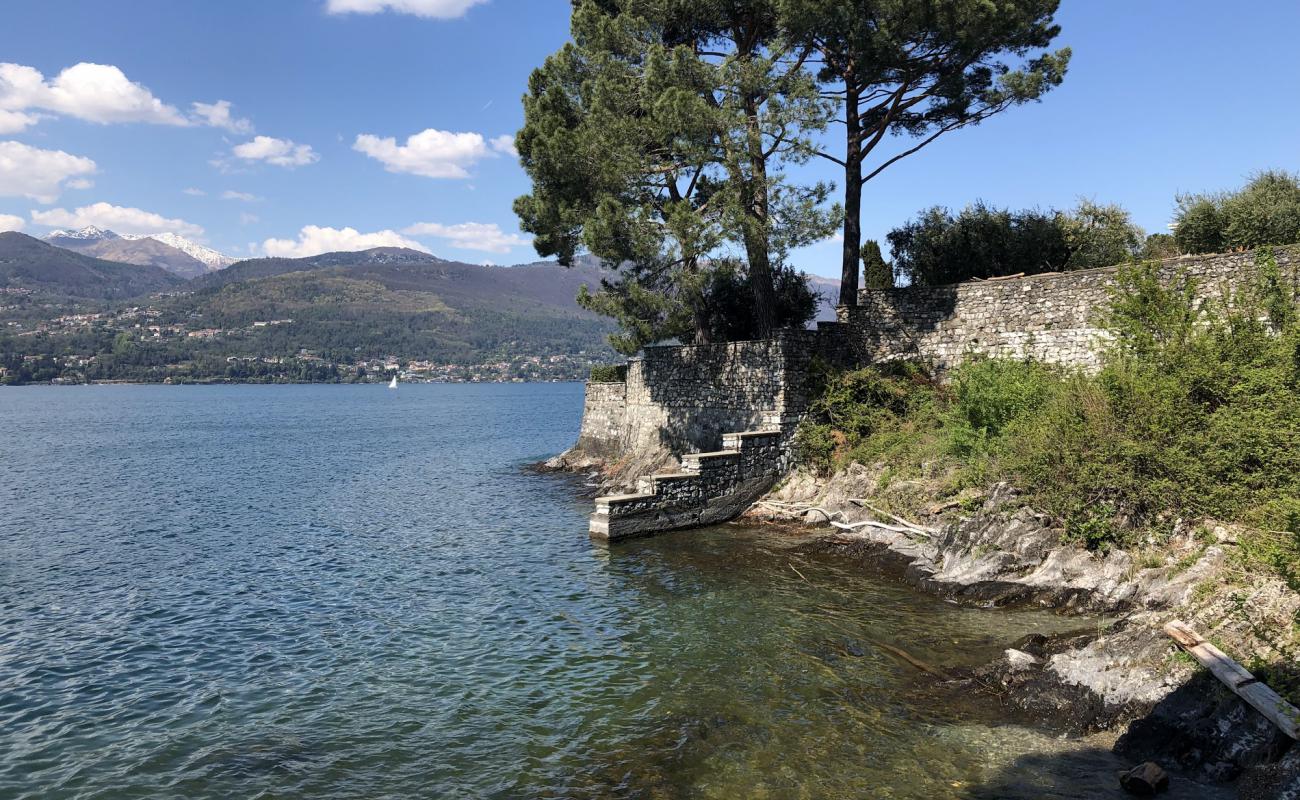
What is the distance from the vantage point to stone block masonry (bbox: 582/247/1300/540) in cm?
2044

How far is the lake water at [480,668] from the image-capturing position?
834cm

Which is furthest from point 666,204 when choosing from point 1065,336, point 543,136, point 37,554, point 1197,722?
point 37,554

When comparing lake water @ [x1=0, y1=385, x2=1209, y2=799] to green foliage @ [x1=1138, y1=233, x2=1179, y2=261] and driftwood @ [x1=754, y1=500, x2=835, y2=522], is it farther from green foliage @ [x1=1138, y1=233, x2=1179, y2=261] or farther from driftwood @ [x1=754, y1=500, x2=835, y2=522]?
green foliage @ [x1=1138, y1=233, x2=1179, y2=261]

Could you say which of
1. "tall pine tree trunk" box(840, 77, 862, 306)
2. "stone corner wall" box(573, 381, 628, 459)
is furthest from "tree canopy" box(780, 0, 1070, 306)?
"stone corner wall" box(573, 381, 628, 459)

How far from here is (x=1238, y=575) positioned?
1033 centimetres

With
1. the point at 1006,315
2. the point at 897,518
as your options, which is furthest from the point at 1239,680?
the point at 1006,315

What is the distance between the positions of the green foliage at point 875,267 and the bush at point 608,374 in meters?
12.9

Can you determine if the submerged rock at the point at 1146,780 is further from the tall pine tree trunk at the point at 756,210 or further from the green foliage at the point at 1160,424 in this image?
the tall pine tree trunk at the point at 756,210

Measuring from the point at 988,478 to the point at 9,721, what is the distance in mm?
18082

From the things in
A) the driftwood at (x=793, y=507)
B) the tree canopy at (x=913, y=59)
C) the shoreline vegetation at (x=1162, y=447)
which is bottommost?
the driftwood at (x=793, y=507)

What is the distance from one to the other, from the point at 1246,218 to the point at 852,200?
1192 cm

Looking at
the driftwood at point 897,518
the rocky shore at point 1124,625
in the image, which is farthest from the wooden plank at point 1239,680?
the driftwood at point 897,518

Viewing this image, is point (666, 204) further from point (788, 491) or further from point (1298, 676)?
point (1298, 676)

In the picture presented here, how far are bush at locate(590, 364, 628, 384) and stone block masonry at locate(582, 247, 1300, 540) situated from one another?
668 cm
